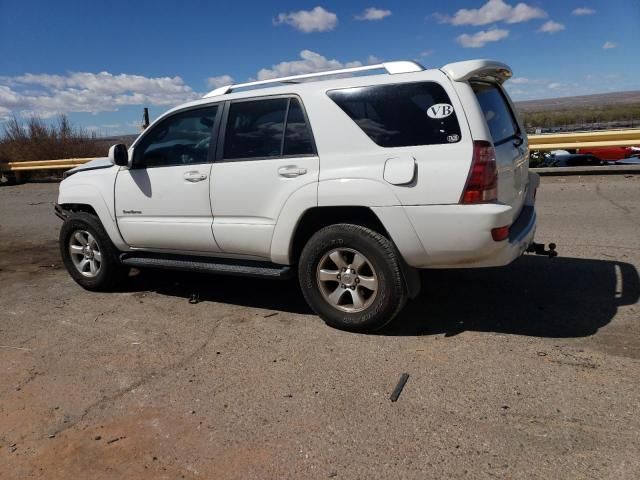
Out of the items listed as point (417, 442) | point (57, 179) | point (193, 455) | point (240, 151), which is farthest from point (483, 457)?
point (57, 179)

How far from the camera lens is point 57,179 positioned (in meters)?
20.3

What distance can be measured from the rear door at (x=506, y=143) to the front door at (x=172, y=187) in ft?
7.41

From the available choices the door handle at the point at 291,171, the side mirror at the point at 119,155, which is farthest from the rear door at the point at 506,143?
the side mirror at the point at 119,155

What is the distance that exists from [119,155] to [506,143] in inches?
136

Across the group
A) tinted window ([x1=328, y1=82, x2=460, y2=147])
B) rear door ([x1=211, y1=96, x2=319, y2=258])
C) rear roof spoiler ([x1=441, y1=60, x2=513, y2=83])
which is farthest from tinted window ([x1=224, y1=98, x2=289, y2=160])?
rear roof spoiler ([x1=441, y1=60, x2=513, y2=83])

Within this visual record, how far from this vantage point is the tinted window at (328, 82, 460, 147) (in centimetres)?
378

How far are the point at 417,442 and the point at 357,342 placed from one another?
4.38 ft

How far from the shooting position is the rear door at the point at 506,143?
3.91 meters

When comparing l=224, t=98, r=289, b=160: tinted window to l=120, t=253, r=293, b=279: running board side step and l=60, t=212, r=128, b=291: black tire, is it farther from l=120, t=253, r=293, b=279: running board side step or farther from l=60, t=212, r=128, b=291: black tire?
l=60, t=212, r=128, b=291: black tire

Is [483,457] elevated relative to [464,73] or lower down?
lower down

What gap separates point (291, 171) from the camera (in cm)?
427

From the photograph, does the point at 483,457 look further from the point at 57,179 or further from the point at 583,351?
the point at 57,179

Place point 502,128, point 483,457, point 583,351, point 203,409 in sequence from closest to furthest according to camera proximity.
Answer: point 483,457 → point 203,409 → point 583,351 → point 502,128

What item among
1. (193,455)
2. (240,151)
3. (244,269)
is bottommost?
(193,455)
